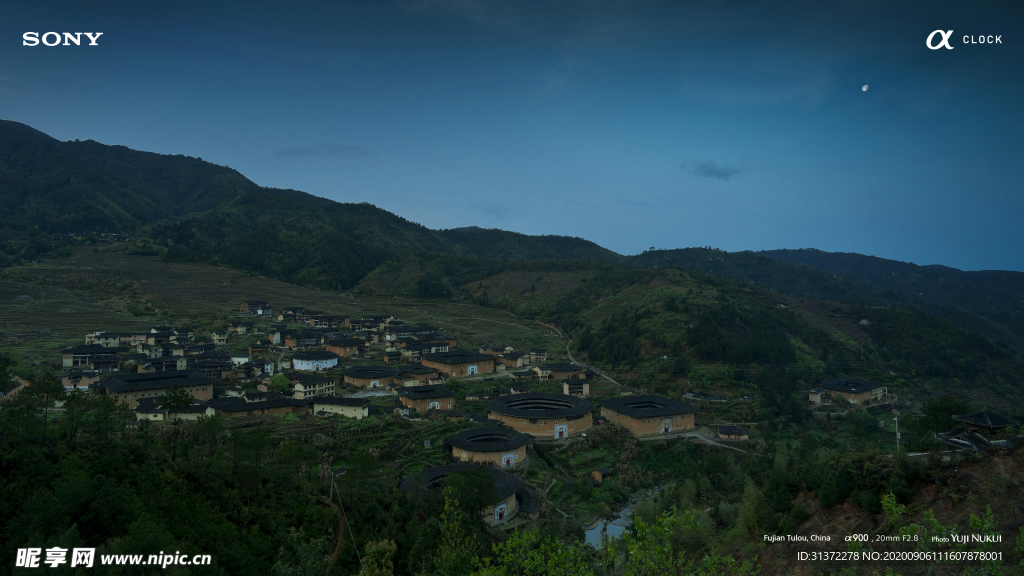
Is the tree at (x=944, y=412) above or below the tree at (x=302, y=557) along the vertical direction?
above

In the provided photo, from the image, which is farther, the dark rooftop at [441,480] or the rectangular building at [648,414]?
the rectangular building at [648,414]

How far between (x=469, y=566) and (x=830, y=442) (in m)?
24.7

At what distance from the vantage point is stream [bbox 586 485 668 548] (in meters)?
23.7

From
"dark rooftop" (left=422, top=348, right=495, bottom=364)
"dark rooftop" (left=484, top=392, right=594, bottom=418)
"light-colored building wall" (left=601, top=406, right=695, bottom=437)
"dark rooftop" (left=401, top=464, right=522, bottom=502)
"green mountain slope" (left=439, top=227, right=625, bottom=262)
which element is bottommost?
"light-colored building wall" (left=601, top=406, right=695, bottom=437)

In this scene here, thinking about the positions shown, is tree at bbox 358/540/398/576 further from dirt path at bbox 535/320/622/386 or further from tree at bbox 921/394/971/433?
dirt path at bbox 535/320/622/386

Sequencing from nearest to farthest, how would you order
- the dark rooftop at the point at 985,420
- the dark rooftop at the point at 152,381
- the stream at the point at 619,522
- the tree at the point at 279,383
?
the dark rooftop at the point at 985,420 → the stream at the point at 619,522 → the dark rooftop at the point at 152,381 → the tree at the point at 279,383

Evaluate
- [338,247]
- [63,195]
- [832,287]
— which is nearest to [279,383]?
[338,247]

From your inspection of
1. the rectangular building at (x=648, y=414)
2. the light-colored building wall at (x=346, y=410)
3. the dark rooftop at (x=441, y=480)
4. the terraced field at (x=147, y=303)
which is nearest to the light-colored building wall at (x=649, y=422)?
the rectangular building at (x=648, y=414)

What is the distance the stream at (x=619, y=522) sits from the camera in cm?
2366

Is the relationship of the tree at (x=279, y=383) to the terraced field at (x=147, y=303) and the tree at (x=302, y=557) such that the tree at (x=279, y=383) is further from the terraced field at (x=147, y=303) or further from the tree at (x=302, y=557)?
the tree at (x=302, y=557)

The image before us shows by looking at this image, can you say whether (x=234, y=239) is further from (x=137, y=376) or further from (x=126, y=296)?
(x=137, y=376)

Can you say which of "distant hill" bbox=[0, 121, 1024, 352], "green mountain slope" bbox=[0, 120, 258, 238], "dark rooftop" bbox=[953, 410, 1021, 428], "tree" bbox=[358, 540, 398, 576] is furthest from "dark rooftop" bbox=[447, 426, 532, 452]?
"green mountain slope" bbox=[0, 120, 258, 238]

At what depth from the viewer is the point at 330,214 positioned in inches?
6284

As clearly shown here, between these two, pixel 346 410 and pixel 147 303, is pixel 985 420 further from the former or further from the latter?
pixel 147 303
